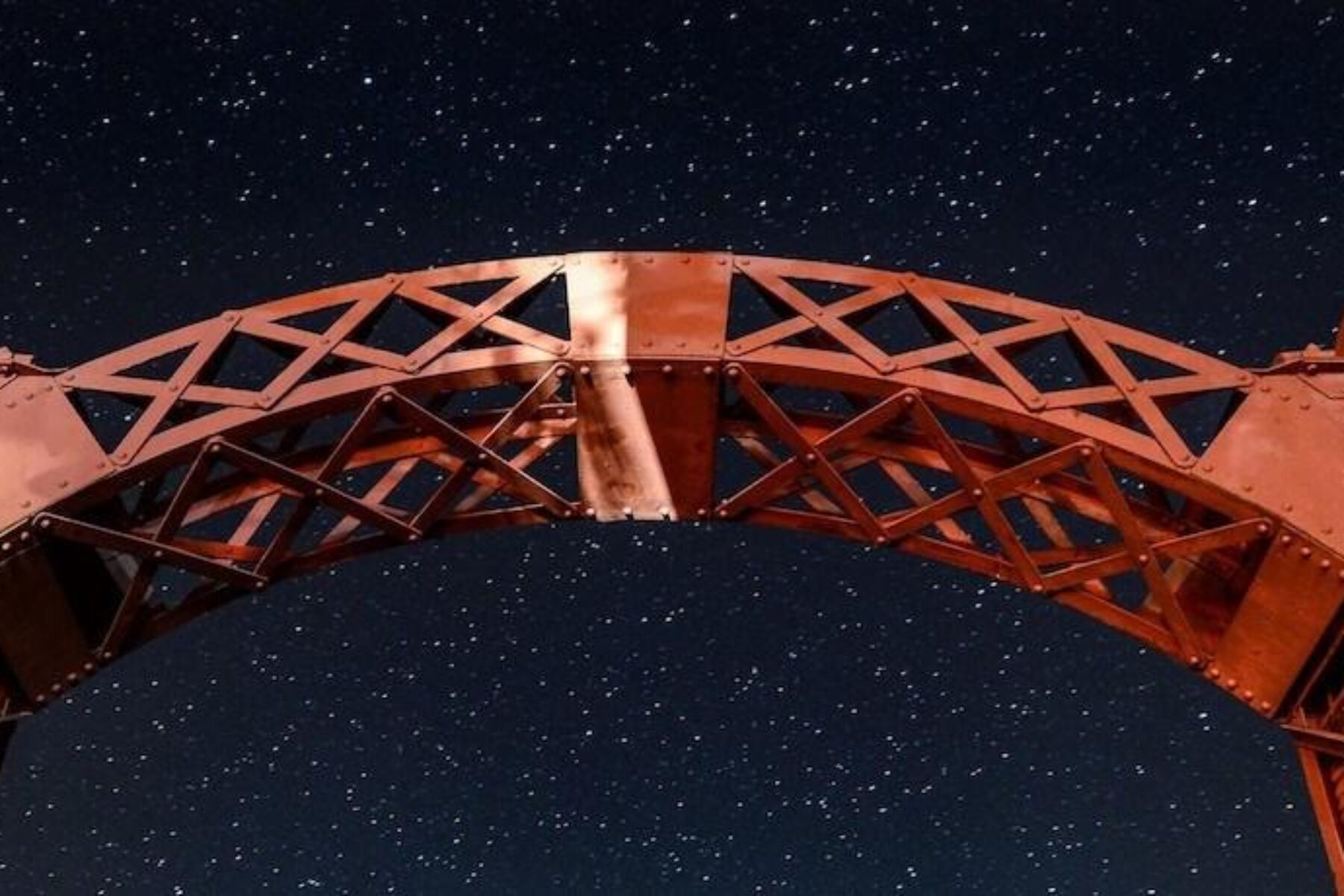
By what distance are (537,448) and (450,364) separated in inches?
29.1

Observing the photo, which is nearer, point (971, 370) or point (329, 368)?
point (971, 370)

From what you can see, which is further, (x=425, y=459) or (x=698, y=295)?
(x=425, y=459)

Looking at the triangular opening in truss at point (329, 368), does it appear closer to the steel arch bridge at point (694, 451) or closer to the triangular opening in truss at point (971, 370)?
the steel arch bridge at point (694, 451)

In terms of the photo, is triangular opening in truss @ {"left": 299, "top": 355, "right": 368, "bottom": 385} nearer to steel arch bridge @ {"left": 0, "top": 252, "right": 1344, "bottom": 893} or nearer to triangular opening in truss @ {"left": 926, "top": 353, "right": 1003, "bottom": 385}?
steel arch bridge @ {"left": 0, "top": 252, "right": 1344, "bottom": 893}

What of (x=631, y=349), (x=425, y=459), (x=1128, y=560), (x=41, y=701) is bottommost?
(x=41, y=701)

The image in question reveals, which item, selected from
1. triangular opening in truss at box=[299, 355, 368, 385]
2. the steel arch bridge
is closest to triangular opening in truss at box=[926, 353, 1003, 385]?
the steel arch bridge

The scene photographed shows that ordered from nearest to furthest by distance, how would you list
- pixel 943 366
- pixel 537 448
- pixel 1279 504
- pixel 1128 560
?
pixel 1279 504 < pixel 1128 560 < pixel 537 448 < pixel 943 366

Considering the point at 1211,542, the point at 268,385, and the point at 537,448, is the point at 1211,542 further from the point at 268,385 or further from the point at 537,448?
the point at 268,385

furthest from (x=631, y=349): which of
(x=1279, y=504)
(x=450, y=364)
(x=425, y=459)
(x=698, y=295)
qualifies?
(x=1279, y=504)

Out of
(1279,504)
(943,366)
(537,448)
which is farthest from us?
(943,366)

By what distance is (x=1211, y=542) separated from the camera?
6.46 metres

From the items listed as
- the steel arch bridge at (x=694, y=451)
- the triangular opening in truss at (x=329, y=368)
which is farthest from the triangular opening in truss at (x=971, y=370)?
the triangular opening in truss at (x=329, y=368)

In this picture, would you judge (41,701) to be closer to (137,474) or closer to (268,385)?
(137,474)

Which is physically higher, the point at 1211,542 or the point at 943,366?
the point at 943,366
